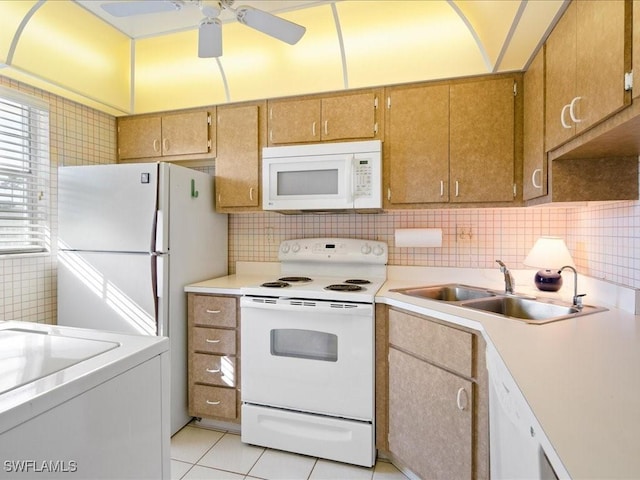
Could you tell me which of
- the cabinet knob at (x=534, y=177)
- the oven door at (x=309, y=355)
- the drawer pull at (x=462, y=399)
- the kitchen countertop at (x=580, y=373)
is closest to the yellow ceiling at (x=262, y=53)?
the cabinet knob at (x=534, y=177)

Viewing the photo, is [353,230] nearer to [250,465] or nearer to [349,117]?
[349,117]

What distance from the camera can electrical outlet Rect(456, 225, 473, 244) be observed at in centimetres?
236

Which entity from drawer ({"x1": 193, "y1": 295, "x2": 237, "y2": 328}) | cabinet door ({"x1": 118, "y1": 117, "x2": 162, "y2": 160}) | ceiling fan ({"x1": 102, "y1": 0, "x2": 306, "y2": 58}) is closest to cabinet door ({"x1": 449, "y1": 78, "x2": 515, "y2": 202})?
ceiling fan ({"x1": 102, "y1": 0, "x2": 306, "y2": 58})

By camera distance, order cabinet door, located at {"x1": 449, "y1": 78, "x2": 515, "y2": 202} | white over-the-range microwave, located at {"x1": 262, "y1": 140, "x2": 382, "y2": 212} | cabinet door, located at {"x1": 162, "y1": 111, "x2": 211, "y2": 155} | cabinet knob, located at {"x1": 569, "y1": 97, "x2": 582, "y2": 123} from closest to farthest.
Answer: cabinet knob, located at {"x1": 569, "y1": 97, "x2": 582, "y2": 123} < cabinet door, located at {"x1": 449, "y1": 78, "x2": 515, "y2": 202} < white over-the-range microwave, located at {"x1": 262, "y1": 140, "x2": 382, "y2": 212} < cabinet door, located at {"x1": 162, "y1": 111, "x2": 211, "y2": 155}

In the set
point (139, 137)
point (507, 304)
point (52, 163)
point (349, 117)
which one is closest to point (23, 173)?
point (52, 163)

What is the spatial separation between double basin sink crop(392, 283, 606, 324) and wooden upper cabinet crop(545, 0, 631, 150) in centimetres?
73

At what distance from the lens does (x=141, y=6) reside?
1.44m

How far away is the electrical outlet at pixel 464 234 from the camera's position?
2.36 metres

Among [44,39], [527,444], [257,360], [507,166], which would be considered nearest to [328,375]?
[257,360]

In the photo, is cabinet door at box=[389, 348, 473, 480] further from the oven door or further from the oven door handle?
the oven door handle

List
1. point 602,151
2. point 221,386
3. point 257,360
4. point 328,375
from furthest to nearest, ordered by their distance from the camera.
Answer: point 221,386 → point 257,360 → point 328,375 → point 602,151

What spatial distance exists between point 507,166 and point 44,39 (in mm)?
2827

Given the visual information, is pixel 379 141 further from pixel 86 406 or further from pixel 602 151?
pixel 86 406

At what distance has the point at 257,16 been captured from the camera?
4.94 feet
